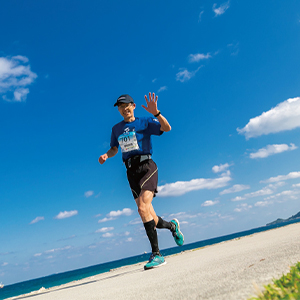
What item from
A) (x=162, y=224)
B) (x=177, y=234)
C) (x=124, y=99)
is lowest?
(x=177, y=234)

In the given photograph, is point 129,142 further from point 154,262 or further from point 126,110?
point 154,262

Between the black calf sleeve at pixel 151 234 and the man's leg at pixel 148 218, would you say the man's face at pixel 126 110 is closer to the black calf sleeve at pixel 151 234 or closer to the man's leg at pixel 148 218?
the man's leg at pixel 148 218

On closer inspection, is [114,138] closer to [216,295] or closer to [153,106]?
[153,106]

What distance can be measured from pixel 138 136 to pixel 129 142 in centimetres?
18

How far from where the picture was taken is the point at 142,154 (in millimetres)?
4441

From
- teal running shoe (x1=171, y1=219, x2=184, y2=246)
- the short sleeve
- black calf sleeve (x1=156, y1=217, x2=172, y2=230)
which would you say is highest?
the short sleeve

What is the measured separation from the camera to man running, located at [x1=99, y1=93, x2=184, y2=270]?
4.12 metres

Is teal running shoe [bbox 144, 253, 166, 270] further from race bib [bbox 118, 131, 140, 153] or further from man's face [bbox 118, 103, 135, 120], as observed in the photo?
man's face [bbox 118, 103, 135, 120]

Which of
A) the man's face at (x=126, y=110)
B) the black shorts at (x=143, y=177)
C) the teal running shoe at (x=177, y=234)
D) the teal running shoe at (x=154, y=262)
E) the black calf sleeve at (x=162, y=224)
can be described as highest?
the man's face at (x=126, y=110)

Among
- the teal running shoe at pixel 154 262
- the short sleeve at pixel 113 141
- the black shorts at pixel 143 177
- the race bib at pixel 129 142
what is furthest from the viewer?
the short sleeve at pixel 113 141

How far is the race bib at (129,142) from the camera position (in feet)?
14.5

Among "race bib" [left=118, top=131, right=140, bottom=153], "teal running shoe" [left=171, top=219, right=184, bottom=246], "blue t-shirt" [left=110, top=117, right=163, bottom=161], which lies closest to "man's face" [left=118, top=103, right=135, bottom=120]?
"blue t-shirt" [left=110, top=117, right=163, bottom=161]

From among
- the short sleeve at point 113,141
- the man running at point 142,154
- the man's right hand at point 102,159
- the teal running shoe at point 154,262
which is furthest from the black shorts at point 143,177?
the teal running shoe at point 154,262

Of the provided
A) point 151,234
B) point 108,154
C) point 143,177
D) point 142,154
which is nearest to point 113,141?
point 108,154
